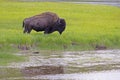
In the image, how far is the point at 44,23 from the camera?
2809cm

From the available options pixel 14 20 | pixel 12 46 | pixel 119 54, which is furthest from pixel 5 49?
pixel 14 20

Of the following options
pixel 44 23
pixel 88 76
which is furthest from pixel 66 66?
pixel 44 23

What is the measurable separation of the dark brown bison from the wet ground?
11.0 feet

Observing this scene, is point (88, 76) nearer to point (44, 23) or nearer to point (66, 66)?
point (66, 66)

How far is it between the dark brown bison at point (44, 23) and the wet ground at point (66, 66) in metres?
3.34

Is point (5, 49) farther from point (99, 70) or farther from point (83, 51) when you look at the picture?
point (99, 70)

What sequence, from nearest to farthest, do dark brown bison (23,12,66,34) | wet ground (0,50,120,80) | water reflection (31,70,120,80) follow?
water reflection (31,70,120,80) < wet ground (0,50,120,80) < dark brown bison (23,12,66,34)

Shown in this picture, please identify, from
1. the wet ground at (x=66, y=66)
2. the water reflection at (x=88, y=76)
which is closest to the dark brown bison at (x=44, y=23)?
the wet ground at (x=66, y=66)

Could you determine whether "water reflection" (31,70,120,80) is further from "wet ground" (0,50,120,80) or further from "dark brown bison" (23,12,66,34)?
"dark brown bison" (23,12,66,34)

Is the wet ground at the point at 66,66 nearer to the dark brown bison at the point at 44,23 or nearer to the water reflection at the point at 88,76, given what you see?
the water reflection at the point at 88,76

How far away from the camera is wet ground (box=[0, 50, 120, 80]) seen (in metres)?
18.0

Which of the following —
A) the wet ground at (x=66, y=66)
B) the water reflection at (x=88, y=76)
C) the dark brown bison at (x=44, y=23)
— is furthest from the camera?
the dark brown bison at (x=44, y=23)

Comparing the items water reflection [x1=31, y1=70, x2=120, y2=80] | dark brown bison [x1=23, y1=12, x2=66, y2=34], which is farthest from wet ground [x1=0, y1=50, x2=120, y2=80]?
dark brown bison [x1=23, y1=12, x2=66, y2=34]

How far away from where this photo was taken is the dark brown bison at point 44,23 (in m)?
27.9
